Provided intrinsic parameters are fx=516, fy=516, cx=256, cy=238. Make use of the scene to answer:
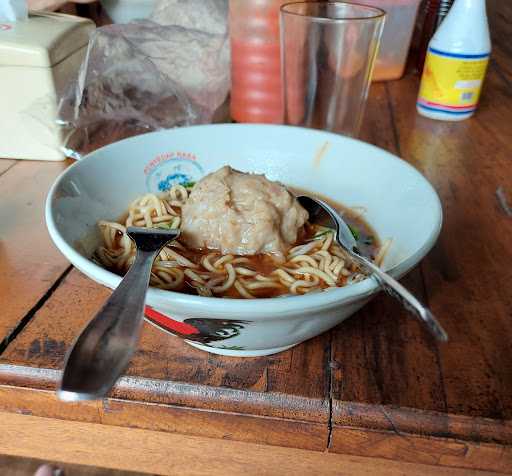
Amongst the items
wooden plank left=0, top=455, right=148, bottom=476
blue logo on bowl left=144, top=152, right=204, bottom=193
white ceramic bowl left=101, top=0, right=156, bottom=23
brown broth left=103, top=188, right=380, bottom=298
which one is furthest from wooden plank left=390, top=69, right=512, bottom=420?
white ceramic bowl left=101, top=0, right=156, bottom=23

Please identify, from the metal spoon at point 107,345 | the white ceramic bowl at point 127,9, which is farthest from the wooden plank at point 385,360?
the white ceramic bowl at point 127,9

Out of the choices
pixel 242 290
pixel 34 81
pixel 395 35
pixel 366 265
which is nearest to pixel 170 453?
pixel 242 290

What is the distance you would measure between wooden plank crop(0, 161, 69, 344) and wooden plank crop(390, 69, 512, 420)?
1.52ft

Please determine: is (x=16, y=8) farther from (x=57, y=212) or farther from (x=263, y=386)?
(x=263, y=386)

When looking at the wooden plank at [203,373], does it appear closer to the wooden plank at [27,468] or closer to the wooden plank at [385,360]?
the wooden plank at [385,360]

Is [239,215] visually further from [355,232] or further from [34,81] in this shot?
[34,81]

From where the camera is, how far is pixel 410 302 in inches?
16.0

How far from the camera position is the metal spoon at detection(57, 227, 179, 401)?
13.3 inches

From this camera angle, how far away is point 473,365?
1.82 ft

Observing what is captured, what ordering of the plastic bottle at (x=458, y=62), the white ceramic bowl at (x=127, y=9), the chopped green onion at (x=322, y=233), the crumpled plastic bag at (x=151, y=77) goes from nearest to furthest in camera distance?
the chopped green onion at (x=322, y=233)
the crumpled plastic bag at (x=151, y=77)
the plastic bottle at (x=458, y=62)
the white ceramic bowl at (x=127, y=9)

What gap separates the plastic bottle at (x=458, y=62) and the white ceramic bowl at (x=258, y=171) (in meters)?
0.57

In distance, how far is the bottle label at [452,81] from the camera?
1.17 meters

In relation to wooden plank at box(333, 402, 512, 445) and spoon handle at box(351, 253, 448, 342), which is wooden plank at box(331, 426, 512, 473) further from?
spoon handle at box(351, 253, 448, 342)

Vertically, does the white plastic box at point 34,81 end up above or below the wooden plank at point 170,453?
above
